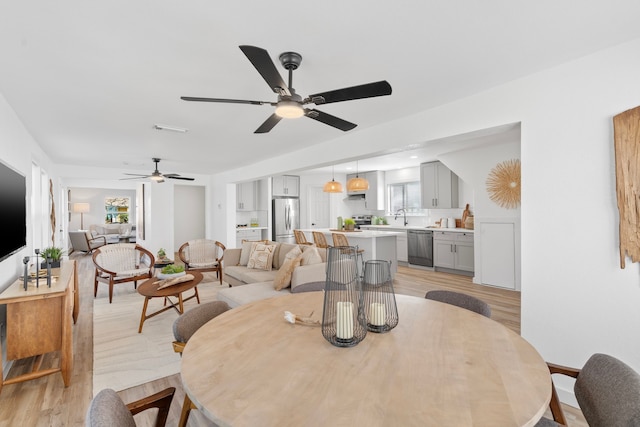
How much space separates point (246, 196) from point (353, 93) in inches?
288

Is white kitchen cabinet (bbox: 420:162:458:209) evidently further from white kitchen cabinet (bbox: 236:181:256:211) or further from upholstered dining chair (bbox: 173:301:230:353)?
upholstered dining chair (bbox: 173:301:230:353)

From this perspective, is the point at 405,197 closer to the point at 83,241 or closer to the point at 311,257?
the point at 311,257

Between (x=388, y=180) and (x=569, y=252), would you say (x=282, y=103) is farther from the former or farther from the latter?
(x=388, y=180)

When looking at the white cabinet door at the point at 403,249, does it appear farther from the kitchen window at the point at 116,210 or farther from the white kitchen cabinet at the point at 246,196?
the kitchen window at the point at 116,210

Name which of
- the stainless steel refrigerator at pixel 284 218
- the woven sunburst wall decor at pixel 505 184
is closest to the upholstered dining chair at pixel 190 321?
the woven sunburst wall decor at pixel 505 184

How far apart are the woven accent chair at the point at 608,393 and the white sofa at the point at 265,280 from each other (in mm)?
1634

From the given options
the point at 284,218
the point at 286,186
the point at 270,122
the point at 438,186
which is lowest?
the point at 284,218

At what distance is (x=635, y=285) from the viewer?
77.9 inches

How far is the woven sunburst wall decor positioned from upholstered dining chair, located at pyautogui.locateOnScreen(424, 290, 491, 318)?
3858 millimetres

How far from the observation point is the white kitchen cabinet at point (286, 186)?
888 centimetres

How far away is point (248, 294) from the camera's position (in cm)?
342

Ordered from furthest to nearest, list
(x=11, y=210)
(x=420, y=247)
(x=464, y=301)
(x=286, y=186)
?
→ (x=286, y=186)
(x=420, y=247)
(x=11, y=210)
(x=464, y=301)

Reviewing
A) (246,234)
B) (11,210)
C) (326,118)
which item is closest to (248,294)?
(326,118)

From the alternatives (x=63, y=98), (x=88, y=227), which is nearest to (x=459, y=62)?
(x=63, y=98)
